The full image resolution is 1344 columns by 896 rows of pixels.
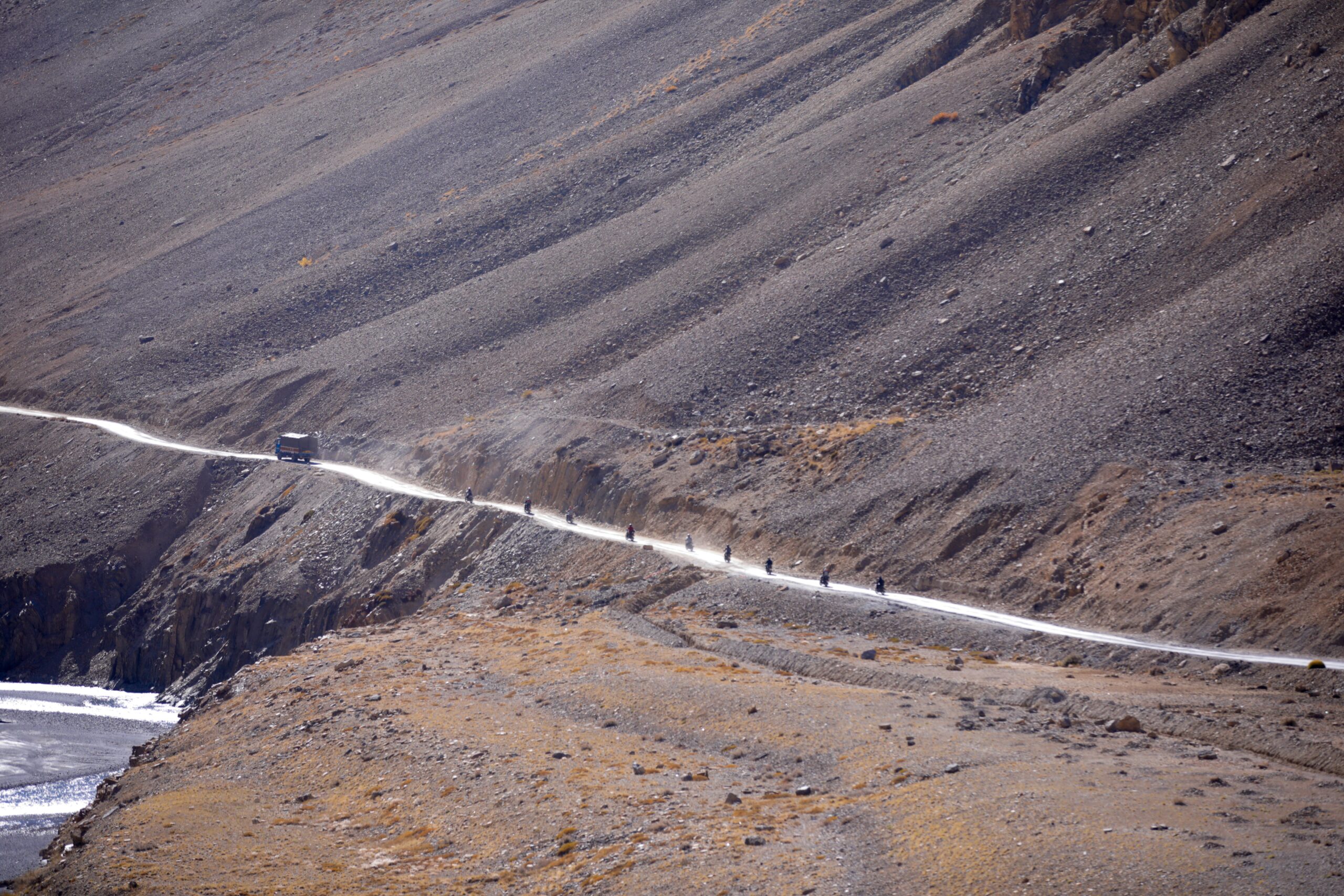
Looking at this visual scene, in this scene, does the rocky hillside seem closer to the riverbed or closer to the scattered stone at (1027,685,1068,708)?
the riverbed

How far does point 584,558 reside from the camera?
4300cm

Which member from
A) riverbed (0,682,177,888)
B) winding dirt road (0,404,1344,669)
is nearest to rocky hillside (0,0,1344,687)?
winding dirt road (0,404,1344,669)

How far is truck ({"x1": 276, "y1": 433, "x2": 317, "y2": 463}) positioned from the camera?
60094mm

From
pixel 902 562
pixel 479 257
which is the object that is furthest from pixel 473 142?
pixel 902 562

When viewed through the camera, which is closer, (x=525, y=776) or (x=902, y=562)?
(x=525, y=776)

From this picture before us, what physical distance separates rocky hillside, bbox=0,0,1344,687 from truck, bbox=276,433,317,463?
53.2 inches

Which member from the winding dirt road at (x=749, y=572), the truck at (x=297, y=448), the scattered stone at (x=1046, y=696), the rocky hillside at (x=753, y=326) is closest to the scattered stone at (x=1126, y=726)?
the scattered stone at (x=1046, y=696)

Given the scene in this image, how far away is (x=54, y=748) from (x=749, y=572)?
76.6 feet

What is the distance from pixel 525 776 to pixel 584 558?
1929 centimetres

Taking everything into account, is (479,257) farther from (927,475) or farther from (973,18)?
(927,475)

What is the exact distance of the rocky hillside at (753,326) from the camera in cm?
3716

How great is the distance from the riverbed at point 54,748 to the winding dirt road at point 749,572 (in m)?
13.0

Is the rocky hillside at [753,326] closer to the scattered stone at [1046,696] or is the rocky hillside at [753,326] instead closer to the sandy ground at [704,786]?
the scattered stone at [1046,696]

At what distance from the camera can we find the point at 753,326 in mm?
55469
